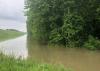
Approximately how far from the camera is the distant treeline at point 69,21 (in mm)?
27000

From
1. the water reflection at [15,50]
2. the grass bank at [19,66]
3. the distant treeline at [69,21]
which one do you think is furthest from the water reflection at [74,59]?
the distant treeline at [69,21]

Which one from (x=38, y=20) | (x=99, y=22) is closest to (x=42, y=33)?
(x=38, y=20)

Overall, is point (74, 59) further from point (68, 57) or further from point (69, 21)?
point (69, 21)

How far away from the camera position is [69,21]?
2712cm

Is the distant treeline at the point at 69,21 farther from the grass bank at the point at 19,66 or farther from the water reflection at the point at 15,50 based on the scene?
the grass bank at the point at 19,66

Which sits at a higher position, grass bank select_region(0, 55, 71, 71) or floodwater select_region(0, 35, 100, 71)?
grass bank select_region(0, 55, 71, 71)

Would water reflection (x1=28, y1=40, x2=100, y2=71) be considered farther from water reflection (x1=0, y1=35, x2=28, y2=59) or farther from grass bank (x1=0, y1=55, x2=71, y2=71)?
grass bank (x1=0, y1=55, x2=71, y2=71)

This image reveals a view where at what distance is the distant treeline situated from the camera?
27.0 meters

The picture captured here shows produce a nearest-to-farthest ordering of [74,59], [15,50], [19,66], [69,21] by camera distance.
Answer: [19,66] < [74,59] < [15,50] < [69,21]

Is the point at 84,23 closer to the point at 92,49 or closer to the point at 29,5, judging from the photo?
the point at 92,49

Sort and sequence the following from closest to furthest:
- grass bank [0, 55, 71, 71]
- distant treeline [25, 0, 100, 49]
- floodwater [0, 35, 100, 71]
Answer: grass bank [0, 55, 71, 71] < floodwater [0, 35, 100, 71] < distant treeline [25, 0, 100, 49]

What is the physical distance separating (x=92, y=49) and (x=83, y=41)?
2780 mm

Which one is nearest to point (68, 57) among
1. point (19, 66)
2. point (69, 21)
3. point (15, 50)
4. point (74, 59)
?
point (74, 59)

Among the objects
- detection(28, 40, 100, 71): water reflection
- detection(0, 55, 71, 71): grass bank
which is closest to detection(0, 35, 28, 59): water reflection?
detection(28, 40, 100, 71): water reflection
